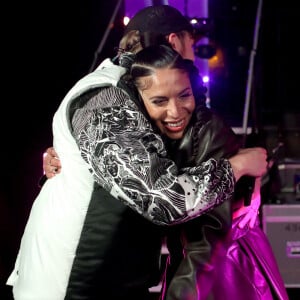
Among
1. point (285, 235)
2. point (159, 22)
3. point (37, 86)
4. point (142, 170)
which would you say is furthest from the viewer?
point (37, 86)

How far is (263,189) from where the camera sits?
3.42m

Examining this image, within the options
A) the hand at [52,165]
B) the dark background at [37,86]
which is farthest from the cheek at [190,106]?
the dark background at [37,86]

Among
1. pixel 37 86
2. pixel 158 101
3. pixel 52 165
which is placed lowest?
pixel 37 86

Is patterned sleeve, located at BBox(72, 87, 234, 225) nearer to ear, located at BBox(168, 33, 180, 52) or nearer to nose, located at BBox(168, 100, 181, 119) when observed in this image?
nose, located at BBox(168, 100, 181, 119)

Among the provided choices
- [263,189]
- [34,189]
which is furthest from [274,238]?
[34,189]

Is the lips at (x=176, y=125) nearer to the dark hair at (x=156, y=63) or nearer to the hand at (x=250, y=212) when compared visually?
the dark hair at (x=156, y=63)

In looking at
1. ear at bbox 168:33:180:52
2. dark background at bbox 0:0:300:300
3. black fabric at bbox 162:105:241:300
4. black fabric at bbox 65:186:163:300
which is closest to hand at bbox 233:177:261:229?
black fabric at bbox 162:105:241:300

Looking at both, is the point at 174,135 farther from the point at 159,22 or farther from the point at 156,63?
the point at 159,22

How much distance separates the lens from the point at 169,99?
145cm

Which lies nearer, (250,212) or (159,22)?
(250,212)

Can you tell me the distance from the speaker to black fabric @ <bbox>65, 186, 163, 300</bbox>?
1.99 m

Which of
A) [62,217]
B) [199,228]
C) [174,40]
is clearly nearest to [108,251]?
[62,217]

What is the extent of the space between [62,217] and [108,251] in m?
0.17

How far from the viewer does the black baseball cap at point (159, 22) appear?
1.67 meters
